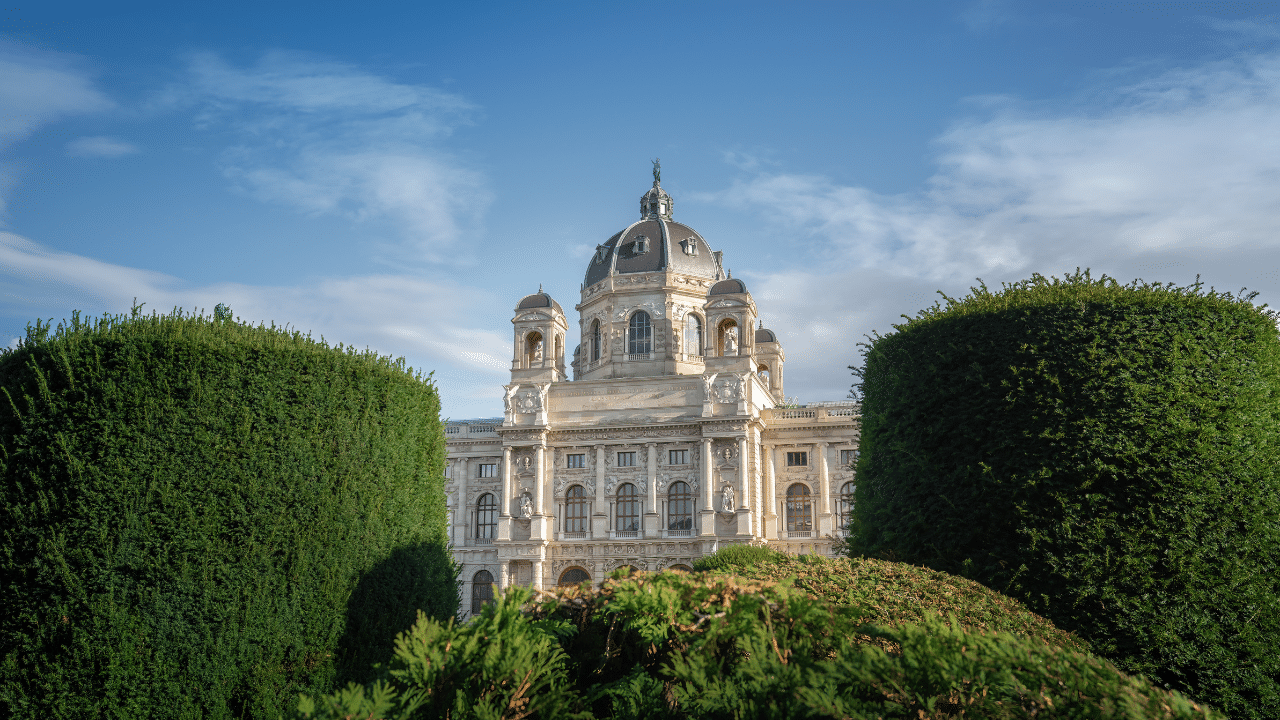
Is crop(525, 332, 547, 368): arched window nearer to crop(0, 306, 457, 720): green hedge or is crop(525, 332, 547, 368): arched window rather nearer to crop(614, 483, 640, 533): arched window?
crop(614, 483, 640, 533): arched window

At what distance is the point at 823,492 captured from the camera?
4744 cm

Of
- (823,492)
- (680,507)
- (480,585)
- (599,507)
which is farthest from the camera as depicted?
(480,585)

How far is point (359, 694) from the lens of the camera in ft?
23.4

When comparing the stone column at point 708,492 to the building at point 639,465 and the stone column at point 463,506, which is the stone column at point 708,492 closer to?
the building at point 639,465

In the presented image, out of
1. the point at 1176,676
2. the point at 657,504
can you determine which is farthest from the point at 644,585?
the point at 657,504

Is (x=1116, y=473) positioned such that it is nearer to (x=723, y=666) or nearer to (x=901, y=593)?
(x=901, y=593)

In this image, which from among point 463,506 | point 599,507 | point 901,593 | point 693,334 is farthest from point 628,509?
point 901,593

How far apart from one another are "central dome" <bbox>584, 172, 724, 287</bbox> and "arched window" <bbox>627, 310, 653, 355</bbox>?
3.01m

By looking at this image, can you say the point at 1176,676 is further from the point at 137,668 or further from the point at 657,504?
the point at 657,504

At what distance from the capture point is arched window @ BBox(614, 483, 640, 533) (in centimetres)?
4688

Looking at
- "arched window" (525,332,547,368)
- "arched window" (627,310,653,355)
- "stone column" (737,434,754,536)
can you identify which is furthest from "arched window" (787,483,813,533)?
"arched window" (525,332,547,368)

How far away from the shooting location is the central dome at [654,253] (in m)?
55.8

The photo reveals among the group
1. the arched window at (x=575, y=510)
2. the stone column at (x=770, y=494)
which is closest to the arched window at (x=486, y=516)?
the arched window at (x=575, y=510)

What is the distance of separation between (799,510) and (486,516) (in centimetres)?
1721
